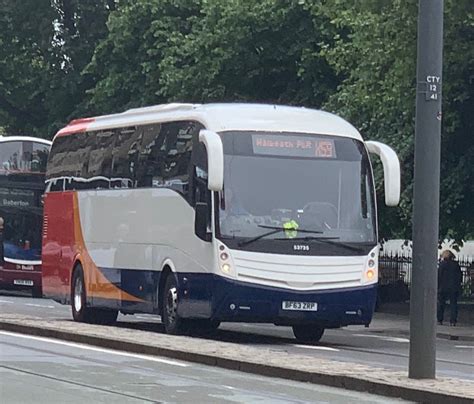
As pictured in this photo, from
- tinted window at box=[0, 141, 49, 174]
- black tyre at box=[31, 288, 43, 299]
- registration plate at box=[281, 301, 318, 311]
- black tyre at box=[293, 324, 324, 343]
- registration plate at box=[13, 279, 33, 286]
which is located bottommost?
black tyre at box=[293, 324, 324, 343]

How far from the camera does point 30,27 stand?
1986 inches

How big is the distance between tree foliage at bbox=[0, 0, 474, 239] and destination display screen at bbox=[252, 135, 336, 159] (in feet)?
25.3

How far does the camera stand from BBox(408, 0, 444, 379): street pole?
1385 centimetres

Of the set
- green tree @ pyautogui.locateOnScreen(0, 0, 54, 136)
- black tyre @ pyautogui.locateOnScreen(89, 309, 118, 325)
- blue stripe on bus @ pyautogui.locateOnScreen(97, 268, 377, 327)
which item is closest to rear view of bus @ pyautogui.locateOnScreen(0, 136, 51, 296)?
green tree @ pyautogui.locateOnScreen(0, 0, 54, 136)

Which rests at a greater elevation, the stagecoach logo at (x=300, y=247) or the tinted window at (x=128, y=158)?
the tinted window at (x=128, y=158)

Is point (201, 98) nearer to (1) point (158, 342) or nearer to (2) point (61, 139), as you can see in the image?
(2) point (61, 139)

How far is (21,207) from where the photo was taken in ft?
137

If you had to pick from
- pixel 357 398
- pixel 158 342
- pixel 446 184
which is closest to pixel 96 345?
pixel 158 342

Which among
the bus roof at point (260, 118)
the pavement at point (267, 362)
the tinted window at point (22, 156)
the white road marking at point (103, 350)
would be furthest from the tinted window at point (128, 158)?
the tinted window at point (22, 156)

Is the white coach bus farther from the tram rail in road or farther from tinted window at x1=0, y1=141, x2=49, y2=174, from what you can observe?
tinted window at x1=0, y1=141, x2=49, y2=174

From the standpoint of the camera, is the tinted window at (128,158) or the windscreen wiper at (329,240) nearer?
the windscreen wiper at (329,240)

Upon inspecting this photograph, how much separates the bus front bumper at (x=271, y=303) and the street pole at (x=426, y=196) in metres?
6.69

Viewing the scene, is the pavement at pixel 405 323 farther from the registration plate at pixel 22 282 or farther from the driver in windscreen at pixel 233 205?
the registration plate at pixel 22 282

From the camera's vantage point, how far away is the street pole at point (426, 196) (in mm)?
13852
